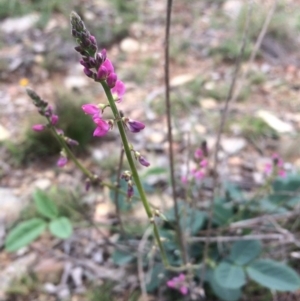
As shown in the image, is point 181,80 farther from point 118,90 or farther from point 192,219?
point 118,90

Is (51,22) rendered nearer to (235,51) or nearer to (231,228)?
(235,51)

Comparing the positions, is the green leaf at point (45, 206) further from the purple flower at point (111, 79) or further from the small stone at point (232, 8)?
the small stone at point (232, 8)

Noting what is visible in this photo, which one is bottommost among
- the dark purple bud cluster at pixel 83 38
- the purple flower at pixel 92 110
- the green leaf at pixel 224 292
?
the green leaf at pixel 224 292

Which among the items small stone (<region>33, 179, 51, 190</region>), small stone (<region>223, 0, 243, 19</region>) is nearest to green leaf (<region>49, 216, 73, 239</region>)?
small stone (<region>33, 179, 51, 190</region>)

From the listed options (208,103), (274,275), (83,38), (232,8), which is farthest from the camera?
(232,8)

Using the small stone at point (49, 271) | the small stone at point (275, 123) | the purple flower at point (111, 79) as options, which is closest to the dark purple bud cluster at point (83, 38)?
the purple flower at point (111, 79)

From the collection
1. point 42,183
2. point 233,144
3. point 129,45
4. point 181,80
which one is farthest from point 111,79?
point 129,45

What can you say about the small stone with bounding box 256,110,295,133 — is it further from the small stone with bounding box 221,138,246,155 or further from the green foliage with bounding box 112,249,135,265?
the green foliage with bounding box 112,249,135,265

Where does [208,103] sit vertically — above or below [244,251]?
above
